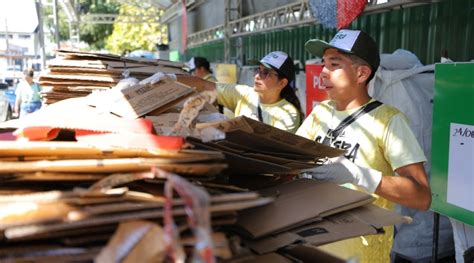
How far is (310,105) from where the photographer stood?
525 centimetres

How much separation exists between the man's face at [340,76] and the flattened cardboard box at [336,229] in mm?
961

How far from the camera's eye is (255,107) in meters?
3.86

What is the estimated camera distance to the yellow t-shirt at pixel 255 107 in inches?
139

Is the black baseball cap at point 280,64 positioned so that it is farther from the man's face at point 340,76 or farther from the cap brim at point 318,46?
the man's face at point 340,76

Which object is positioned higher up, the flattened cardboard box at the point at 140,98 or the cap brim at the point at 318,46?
the cap brim at the point at 318,46

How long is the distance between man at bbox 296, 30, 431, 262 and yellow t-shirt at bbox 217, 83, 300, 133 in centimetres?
93

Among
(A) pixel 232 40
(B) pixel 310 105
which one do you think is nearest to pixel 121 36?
(A) pixel 232 40

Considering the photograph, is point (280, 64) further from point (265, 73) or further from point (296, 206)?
point (296, 206)

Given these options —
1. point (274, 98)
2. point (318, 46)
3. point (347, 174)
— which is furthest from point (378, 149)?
point (274, 98)

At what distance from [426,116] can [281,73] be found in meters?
1.23

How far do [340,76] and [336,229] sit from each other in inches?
47.2

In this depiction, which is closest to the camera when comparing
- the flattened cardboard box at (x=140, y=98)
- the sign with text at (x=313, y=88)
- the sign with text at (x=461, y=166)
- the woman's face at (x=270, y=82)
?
the flattened cardboard box at (x=140, y=98)

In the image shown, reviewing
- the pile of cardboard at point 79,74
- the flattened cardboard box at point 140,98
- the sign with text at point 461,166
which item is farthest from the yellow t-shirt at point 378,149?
the pile of cardboard at point 79,74

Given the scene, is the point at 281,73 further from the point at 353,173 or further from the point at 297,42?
the point at 297,42
